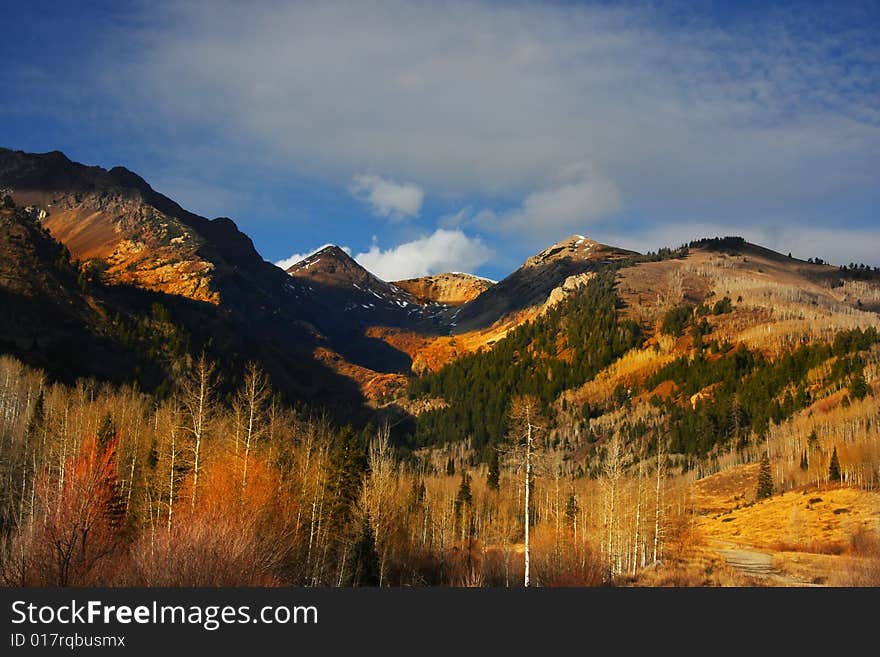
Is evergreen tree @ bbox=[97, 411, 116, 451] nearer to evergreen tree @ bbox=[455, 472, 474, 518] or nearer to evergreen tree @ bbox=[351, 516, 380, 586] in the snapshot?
evergreen tree @ bbox=[351, 516, 380, 586]

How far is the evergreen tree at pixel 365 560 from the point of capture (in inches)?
2037

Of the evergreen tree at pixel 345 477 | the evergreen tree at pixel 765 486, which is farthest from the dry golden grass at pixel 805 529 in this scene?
the evergreen tree at pixel 345 477

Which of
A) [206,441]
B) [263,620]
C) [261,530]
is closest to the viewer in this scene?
[263,620]

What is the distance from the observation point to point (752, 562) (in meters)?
77.5

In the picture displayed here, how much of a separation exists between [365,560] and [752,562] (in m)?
49.1

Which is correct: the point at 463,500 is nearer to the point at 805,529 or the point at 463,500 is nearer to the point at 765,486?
the point at 805,529

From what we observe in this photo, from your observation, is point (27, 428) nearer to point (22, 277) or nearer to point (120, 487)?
point (120, 487)

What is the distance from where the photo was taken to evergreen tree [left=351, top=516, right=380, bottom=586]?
51.8m

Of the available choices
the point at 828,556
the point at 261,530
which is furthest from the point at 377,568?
the point at 828,556

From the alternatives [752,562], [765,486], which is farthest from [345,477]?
[765,486]

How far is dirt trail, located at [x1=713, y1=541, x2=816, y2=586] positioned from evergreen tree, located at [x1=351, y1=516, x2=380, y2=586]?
105ft

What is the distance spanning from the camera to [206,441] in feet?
196

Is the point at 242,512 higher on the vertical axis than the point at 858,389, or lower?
lower

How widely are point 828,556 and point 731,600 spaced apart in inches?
2528
